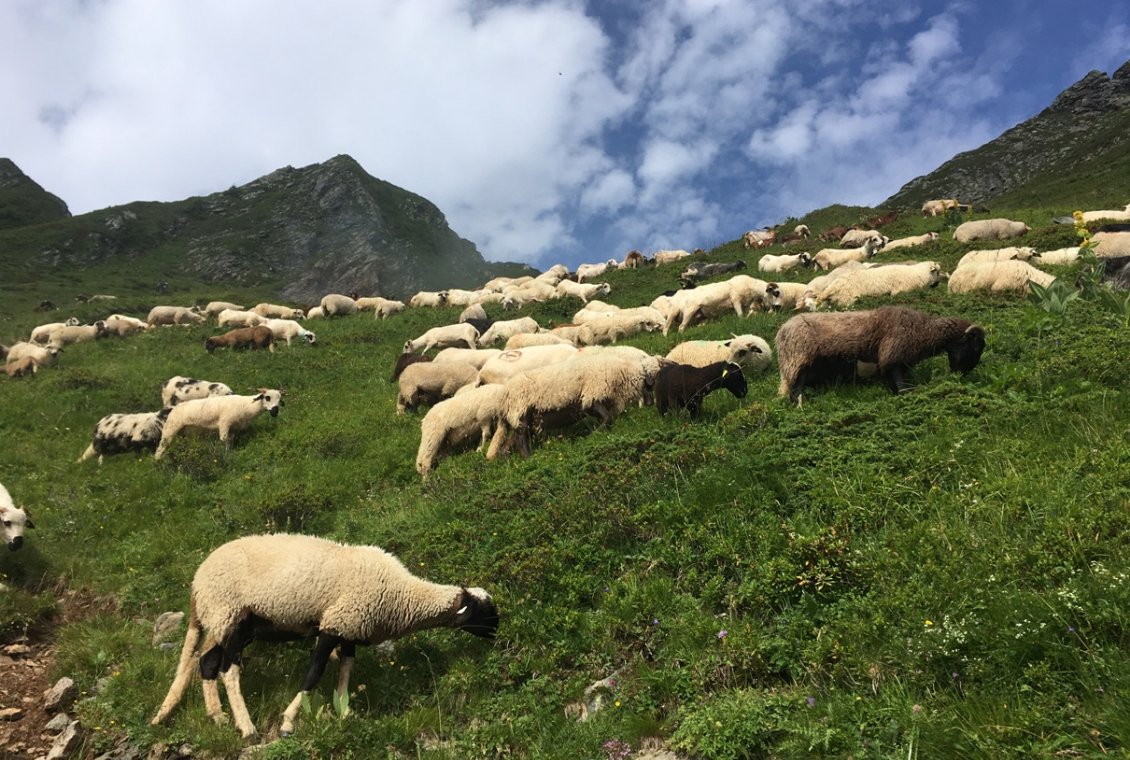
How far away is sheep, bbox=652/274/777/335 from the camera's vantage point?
2164 centimetres

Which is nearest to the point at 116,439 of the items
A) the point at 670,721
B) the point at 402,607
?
the point at 402,607

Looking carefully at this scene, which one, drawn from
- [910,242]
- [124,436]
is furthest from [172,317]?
[910,242]

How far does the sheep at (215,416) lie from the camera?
16414 mm

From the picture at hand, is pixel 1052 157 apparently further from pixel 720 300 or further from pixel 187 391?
pixel 187 391

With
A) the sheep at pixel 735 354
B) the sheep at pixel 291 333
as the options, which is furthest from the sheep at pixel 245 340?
the sheep at pixel 735 354

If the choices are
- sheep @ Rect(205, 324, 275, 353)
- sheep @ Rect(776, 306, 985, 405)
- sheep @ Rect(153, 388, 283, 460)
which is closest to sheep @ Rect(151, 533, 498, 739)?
sheep @ Rect(776, 306, 985, 405)

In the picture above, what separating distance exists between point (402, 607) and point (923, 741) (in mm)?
5369

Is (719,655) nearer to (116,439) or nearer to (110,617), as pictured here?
(110,617)

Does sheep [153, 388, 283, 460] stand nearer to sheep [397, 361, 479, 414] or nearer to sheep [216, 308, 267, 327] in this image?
sheep [397, 361, 479, 414]

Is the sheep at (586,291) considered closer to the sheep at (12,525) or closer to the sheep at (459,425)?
the sheep at (459,425)

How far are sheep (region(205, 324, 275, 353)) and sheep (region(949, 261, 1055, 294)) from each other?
27104 millimetres

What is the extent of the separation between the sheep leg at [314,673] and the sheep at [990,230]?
30.9 metres

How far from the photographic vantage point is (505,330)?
2691 centimetres

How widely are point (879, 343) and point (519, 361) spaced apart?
9172mm
